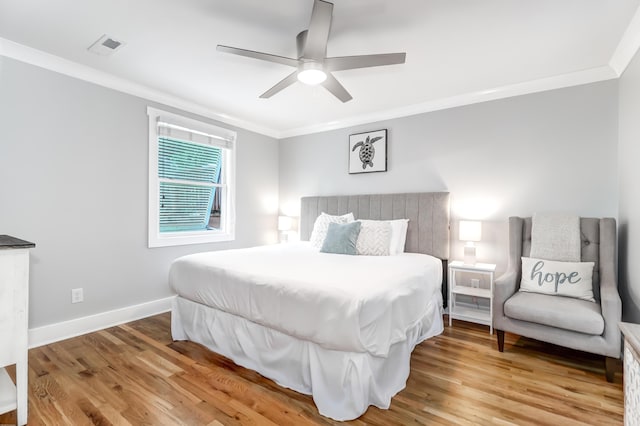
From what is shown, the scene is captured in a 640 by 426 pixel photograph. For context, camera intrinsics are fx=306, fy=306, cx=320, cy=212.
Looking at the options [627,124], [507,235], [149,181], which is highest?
[627,124]

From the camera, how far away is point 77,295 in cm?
290

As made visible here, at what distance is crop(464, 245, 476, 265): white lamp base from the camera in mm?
3229

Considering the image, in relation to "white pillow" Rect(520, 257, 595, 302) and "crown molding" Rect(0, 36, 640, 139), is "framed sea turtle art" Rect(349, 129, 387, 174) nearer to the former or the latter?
"crown molding" Rect(0, 36, 640, 139)

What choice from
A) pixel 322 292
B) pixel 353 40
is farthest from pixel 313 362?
pixel 353 40

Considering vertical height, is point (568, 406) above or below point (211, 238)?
below

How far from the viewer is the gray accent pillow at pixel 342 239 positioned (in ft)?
10.6

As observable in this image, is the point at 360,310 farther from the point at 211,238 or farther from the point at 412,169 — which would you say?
the point at 211,238

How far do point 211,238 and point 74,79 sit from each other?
2199 mm

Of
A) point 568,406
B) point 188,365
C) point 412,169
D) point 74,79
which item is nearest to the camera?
point 568,406

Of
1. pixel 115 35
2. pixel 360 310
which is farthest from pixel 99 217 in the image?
pixel 360 310

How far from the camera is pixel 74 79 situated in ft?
9.38

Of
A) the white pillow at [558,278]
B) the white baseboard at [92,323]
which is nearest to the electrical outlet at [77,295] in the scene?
the white baseboard at [92,323]

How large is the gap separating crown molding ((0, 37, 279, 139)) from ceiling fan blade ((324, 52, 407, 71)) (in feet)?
7.38

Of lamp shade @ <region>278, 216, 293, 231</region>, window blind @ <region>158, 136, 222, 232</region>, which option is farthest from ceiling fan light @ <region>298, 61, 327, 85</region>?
lamp shade @ <region>278, 216, 293, 231</region>
